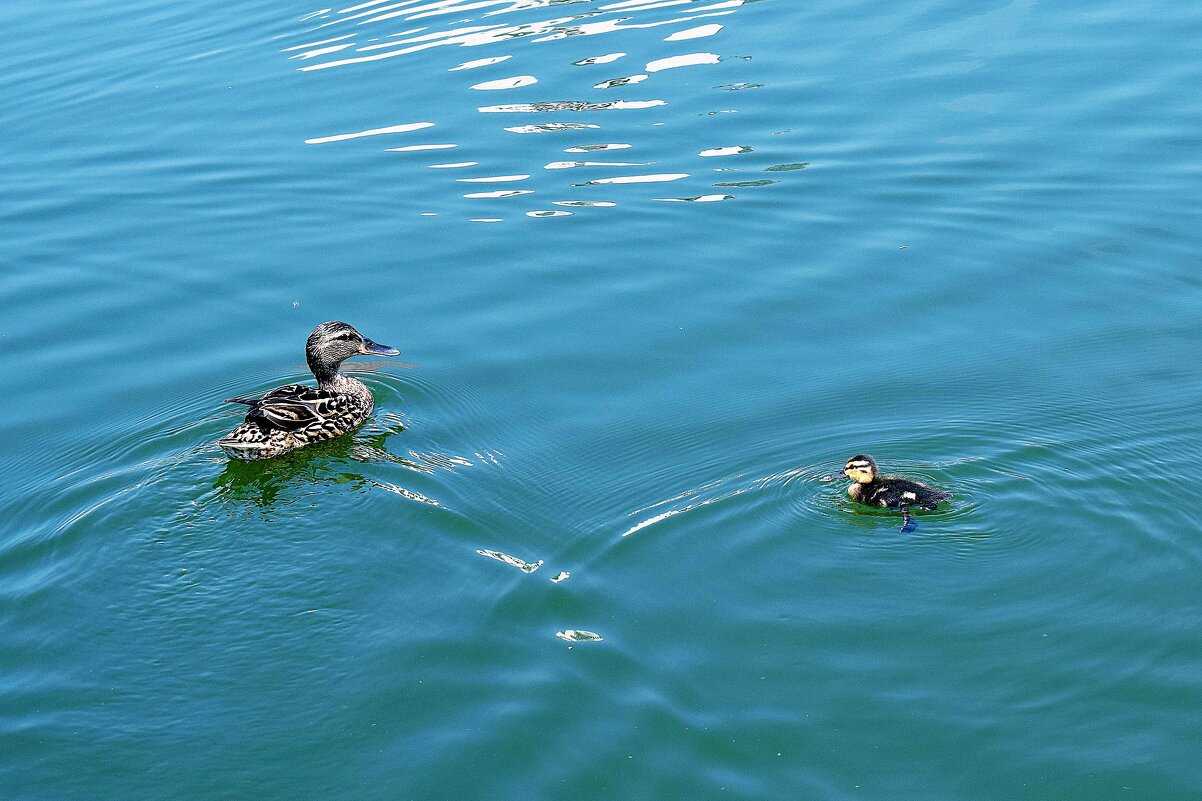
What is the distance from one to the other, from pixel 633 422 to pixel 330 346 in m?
2.19

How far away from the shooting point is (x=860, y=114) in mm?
12828

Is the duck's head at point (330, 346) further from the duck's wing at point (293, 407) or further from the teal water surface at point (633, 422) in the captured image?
the teal water surface at point (633, 422)

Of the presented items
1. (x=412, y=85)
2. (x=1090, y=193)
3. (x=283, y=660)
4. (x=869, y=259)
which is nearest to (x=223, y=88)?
(x=412, y=85)

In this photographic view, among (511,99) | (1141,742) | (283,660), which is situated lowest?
(1141,742)

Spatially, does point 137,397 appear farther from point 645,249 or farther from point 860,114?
point 860,114

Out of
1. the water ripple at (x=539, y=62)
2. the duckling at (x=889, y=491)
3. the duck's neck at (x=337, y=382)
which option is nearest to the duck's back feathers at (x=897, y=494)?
the duckling at (x=889, y=491)

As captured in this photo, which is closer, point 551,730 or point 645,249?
point 551,730

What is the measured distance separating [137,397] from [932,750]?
5.92 m

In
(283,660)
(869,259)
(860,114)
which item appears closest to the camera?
(283,660)

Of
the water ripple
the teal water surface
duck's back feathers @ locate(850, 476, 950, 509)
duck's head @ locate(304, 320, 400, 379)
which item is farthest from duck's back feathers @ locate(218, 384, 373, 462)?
→ duck's back feathers @ locate(850, 476, 950, 509)

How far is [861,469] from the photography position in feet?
23.7

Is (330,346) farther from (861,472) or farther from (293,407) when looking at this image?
(861,472)

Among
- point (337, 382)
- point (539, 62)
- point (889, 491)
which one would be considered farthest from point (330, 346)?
point (539, 62)

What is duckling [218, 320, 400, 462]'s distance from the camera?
27.5ft
